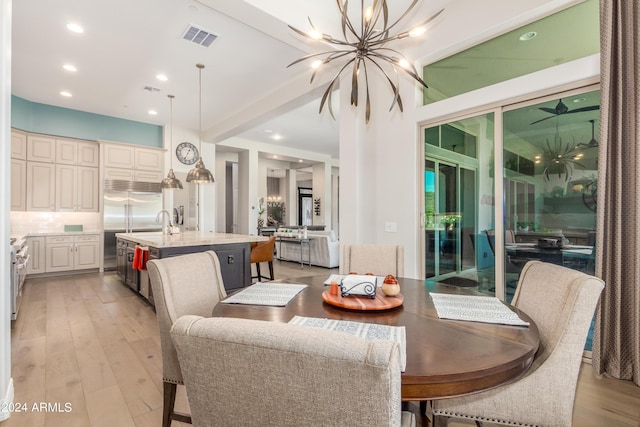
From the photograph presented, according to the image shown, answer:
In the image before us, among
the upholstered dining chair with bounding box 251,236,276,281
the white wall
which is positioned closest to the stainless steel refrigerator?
the upholstered dining chair with bounding box 251,236,276,281

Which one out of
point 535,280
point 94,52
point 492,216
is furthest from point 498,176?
point 94,52

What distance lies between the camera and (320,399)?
Answer: 61 cm

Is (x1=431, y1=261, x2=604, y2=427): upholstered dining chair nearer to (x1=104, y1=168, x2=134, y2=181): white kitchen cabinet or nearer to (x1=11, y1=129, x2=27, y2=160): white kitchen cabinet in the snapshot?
(x1=104, y1=168, x2=134, y2=181): white kitchen cabinet

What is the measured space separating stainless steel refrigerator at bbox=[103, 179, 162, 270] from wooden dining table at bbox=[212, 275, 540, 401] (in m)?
6.20

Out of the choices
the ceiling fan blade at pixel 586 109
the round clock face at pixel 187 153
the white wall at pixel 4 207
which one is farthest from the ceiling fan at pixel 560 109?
the round clock face at pixel 187 153

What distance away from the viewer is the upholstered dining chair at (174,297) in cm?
153

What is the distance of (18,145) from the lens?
5.55m

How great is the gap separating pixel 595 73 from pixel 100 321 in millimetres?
5162

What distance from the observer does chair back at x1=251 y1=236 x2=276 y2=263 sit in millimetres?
4674

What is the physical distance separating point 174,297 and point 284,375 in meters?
1.16

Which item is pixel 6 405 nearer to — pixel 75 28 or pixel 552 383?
pixel 552 383

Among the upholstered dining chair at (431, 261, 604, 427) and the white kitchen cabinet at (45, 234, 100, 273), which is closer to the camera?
the upholstered dining chair at (431, 261, 604, 427)

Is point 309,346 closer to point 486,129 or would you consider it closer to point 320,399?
point 320,399

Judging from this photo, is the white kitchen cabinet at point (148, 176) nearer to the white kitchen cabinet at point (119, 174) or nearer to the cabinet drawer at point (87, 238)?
the white kitchen cabinet at point (119, 174)
